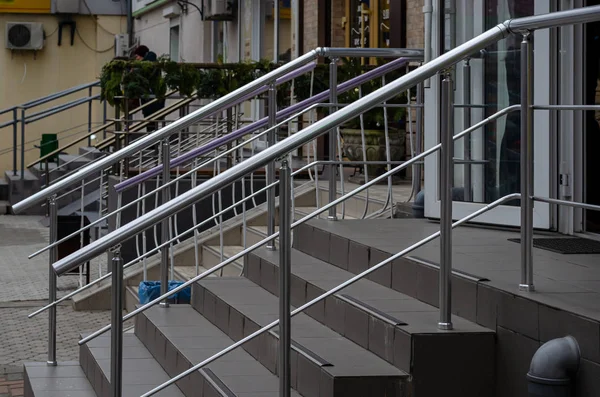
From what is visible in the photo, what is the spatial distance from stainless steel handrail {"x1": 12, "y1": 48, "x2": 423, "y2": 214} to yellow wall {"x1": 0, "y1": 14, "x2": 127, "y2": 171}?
49.2 ft

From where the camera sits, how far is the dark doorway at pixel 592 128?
525 centimetres

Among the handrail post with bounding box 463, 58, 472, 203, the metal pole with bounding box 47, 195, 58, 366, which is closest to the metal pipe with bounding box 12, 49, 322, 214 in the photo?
the metal pole with bounding box 47, 195, 58, 366

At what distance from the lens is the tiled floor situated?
3.72 meters

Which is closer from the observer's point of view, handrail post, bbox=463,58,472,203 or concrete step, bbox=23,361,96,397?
concrete step, bbox=23,361,96,397

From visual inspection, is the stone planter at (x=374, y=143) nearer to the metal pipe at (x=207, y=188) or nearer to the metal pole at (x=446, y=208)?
the metal pole at (x=446, y=208)

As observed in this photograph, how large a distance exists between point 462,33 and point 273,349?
251cm

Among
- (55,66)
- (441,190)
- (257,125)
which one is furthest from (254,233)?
(55,66)

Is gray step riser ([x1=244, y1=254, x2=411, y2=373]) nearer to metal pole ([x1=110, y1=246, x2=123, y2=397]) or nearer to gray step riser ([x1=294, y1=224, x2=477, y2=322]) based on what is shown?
gray step riser ([x1=294, y1=224, x2=477, y2=322])

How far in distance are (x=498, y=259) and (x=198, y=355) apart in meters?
1.35

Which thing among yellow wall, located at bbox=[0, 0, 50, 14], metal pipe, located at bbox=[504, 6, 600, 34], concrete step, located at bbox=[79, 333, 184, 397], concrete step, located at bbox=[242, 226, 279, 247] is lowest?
concrete step, located at bbox=[79, 333, 184, 397]

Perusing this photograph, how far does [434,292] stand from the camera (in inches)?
168

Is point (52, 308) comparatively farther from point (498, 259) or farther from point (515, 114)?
point (515, 114)

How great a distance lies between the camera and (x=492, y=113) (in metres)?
5.75

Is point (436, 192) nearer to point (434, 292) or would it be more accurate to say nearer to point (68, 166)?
point (434, 292)
